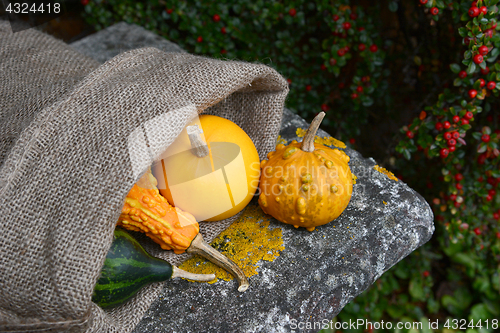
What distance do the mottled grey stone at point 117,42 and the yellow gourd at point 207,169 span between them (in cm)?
114

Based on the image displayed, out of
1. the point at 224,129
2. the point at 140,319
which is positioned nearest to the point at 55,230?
the point at 140,319

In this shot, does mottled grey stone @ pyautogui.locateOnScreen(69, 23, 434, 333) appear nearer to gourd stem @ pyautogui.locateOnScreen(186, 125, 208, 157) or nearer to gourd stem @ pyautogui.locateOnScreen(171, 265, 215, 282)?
gourd stem @ pyautogui.locateOnScreen(171, 265, 215, 282)

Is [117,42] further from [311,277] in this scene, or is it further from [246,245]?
[311,277]

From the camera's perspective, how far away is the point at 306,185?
1111 mm

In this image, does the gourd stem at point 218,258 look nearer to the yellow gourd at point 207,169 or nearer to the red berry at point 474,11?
the yellow gourd at point 207,169

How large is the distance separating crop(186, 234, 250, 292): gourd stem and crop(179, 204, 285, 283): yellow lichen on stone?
4cm

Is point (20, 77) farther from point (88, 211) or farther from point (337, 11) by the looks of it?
point (337, 11)

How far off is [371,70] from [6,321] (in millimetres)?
1877

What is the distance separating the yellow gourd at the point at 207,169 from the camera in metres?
1.09

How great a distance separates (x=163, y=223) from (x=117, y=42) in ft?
5.27

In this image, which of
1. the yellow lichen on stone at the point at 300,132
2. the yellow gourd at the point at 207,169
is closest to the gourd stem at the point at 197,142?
the yellow gourd at the point at 207,169

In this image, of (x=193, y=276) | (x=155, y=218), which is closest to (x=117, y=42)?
(x=155, y=218)

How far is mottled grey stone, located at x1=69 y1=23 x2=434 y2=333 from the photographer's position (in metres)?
1.07

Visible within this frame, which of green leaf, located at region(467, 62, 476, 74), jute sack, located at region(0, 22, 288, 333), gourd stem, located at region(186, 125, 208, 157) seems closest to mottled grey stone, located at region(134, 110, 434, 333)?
jute sack, located at region(0, 22, 288, 333)
